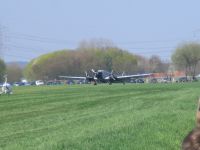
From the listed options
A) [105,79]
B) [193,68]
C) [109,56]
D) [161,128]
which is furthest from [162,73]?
[161,128]

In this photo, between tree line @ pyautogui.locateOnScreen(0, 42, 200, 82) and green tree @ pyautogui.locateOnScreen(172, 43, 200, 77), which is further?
green tree @ pyautogui.locateOnScreen(172, 43, 200, 77)

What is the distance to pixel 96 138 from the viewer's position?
11.7 m

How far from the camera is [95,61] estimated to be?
164625 mm

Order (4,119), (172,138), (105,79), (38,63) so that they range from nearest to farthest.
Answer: (172,138) → (4,119) → (105,79) → (38,63)

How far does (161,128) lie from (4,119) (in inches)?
556

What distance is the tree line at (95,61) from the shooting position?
547 feet

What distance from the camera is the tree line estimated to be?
166625mm

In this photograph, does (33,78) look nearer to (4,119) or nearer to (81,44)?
(81,44)

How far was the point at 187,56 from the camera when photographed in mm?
170750

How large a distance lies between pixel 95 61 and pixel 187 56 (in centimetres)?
2508

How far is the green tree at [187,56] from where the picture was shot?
171 m

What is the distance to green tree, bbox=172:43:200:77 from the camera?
171375mm

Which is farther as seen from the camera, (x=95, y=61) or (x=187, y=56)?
(x=187, y=56)

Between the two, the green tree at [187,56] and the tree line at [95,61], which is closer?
the tree line at [95,61]
